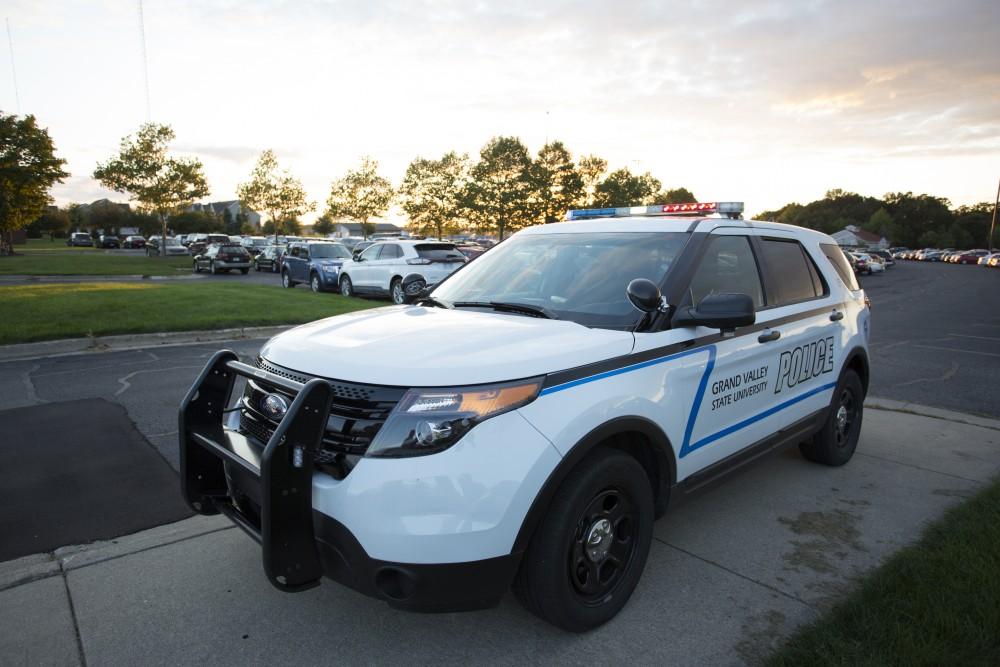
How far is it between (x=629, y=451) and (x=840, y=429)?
9.45ft

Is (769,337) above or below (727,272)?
below

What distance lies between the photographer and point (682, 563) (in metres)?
3.46

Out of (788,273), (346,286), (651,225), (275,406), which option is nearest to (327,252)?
(346,286)

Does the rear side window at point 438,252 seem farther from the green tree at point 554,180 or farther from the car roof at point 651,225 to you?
the green tree at point 554,180

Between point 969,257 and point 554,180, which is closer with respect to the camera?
point 554,180

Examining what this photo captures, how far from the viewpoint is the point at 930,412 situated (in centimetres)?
662

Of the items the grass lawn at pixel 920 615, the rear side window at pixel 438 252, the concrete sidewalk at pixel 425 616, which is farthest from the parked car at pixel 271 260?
the grass lawn at pixel 920 615

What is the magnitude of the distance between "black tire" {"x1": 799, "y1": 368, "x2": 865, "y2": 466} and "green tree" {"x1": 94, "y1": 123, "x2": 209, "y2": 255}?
42662 millimetres

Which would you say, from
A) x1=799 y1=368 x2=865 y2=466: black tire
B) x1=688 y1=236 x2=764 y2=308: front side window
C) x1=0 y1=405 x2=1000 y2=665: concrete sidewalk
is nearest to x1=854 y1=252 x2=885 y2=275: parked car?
x1=799 y1=368 x2=865 y2=466: black tire

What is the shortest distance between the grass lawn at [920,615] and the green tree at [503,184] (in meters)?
38.2

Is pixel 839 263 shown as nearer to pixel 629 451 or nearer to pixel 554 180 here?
pixel 629 451

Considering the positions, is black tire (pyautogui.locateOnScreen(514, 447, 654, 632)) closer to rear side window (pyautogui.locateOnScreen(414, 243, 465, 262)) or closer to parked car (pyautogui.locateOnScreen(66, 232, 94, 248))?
rear side window (pyautogui.locateOnScreen(414, 243, 465, 262))

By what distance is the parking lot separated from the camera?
269 cm

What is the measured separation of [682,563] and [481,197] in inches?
1566
